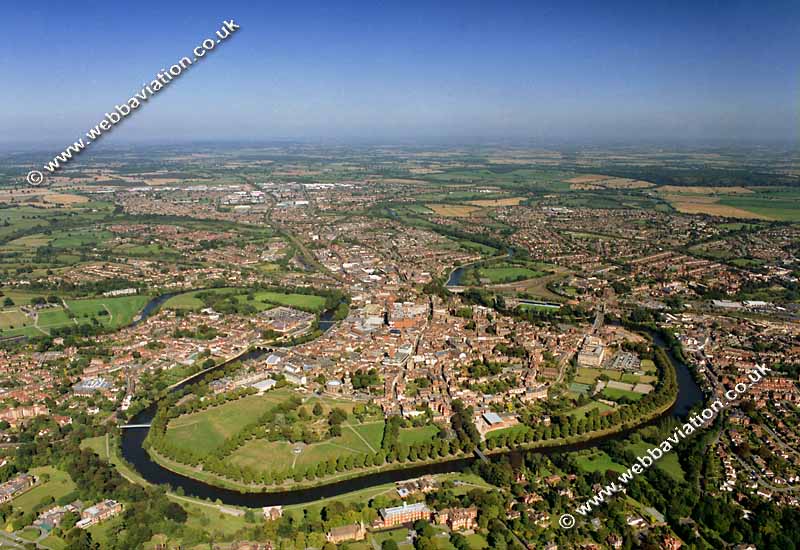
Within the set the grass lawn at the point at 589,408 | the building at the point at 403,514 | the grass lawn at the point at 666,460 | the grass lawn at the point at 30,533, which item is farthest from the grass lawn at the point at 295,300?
the grass lawn at the point at 30,533

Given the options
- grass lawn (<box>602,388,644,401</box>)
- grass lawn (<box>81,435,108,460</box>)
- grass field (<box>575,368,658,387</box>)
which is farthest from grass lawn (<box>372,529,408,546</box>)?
grass field (<box>575,368,658,387</box>)

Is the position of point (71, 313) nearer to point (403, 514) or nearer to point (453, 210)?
point (403, 514)

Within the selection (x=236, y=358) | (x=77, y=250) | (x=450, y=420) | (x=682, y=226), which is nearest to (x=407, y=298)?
(x=236, y=358)

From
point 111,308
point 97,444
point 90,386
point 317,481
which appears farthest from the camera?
point 111,308

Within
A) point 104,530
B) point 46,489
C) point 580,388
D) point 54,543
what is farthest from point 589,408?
point 46,489

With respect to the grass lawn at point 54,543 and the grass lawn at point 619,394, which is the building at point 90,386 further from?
the grass lawn at point 619,394

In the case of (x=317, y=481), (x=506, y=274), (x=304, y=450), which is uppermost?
(x=304, y=450)
